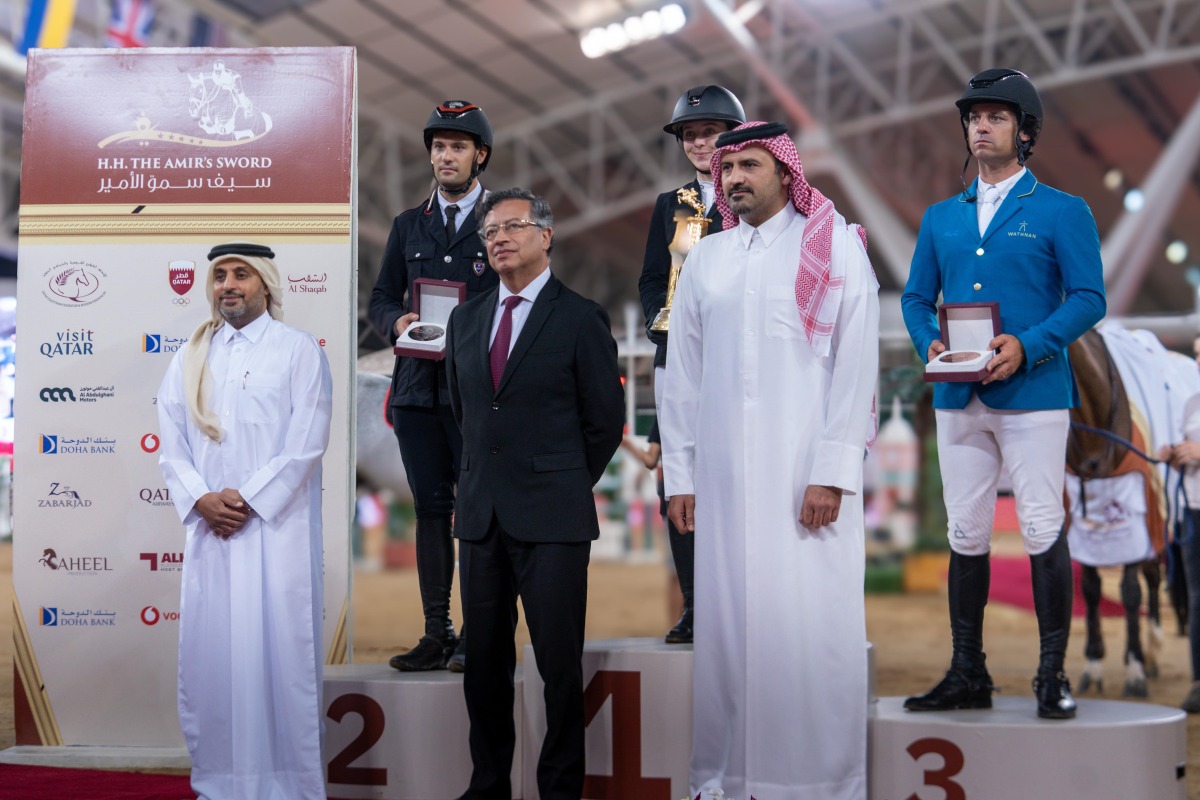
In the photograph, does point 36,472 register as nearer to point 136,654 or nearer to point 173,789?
point 136,654

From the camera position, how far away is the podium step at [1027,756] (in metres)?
3.34

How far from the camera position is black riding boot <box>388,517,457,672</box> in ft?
13.7

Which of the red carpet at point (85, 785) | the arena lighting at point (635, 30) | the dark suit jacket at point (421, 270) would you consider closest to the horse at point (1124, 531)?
the dark suit jacket at point (421, 270)

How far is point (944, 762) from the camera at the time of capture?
3449 mm

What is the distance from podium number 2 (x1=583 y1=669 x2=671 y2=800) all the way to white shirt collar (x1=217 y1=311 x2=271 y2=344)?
1.47 metres

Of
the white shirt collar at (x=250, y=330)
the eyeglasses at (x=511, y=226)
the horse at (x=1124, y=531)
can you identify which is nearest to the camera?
the eyeglasses at (x=511, y=226)

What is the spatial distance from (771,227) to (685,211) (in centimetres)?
75

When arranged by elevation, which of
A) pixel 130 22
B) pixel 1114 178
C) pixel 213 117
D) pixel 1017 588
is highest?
pixel 1114 178

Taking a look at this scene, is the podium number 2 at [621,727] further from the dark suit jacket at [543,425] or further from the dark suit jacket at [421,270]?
the dark suit jacket at [421,270]

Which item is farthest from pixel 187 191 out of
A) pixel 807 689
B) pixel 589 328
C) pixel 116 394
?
pixel 807 689

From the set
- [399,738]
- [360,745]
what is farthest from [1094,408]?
[360,745]

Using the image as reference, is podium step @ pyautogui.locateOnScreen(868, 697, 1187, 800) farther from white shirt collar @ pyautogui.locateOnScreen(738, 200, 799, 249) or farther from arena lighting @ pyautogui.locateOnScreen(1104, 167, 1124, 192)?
arena lighting @ pyautogui.locateOnScreen(1104, 167, 1124, 192)

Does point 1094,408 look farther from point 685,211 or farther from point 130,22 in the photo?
point 130,22

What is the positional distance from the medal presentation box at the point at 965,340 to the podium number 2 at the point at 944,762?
3.35 feet
